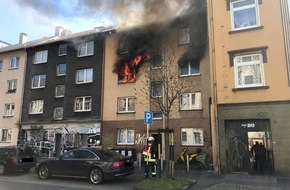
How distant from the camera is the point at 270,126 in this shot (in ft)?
47.0

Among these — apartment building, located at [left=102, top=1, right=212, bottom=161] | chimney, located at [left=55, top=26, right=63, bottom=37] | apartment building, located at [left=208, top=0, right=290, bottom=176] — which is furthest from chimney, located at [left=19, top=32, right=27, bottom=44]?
apartment building, located at [left=208, top=0, right=290, bottom=176]

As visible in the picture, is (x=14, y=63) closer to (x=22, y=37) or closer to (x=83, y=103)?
(x=22, y=37)

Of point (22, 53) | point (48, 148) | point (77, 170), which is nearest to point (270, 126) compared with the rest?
point (77, 170)

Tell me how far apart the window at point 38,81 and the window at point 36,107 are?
1498 millimetres

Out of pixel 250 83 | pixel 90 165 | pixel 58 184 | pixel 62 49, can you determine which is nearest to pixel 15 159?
pixel 58 184

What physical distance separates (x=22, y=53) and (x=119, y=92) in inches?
481

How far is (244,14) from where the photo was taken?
15.8m

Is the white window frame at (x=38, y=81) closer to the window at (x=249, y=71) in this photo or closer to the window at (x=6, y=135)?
the window at (x=6, y=135)

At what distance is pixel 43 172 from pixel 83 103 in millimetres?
10708

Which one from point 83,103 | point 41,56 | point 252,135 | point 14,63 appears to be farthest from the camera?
point 14,63

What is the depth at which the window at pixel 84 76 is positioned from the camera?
2473cm

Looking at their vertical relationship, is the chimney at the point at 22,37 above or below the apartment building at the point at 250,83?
above

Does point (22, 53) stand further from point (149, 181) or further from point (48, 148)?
point (149, 181)

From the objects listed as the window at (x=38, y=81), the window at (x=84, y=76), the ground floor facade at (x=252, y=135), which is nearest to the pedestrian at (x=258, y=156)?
the ground floor facade at (x=252, y=135)
